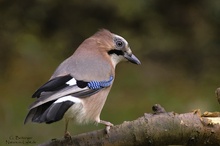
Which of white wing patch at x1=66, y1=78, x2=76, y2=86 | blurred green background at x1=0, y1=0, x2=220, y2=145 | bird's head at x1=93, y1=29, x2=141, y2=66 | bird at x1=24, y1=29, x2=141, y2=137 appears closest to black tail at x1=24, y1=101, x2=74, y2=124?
bird at x1=24, y1=29, x2=141, y2=137

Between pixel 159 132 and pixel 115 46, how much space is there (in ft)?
3.11

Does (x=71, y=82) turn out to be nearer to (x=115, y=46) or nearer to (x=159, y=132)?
(x=159, y=132)

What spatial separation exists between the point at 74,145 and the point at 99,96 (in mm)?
455

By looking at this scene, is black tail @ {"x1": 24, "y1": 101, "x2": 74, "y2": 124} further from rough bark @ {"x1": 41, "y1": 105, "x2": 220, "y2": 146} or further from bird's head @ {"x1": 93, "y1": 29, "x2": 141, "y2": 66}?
bird's head @ {"x1": 93, "y1": 29, "x2": 141, "y2": 66}

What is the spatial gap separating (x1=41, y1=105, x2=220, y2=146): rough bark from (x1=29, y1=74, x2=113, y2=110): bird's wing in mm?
227

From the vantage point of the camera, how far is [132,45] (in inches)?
328

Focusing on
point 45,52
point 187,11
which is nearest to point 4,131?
point 45,52

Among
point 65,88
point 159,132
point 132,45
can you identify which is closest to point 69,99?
point 65,88

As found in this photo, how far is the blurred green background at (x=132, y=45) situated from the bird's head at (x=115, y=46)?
2.66m

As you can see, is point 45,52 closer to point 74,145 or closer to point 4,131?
point 4,131

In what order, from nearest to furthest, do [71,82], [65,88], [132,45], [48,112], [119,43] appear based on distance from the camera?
[48,112], [65,88], [71,82], [119,43], [132,45]

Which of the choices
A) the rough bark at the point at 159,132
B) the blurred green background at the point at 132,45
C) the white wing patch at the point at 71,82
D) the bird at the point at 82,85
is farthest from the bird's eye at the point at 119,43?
the blurred green background at the point at 132,45

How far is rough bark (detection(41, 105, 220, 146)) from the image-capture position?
3.40m

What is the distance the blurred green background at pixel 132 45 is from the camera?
732cm
